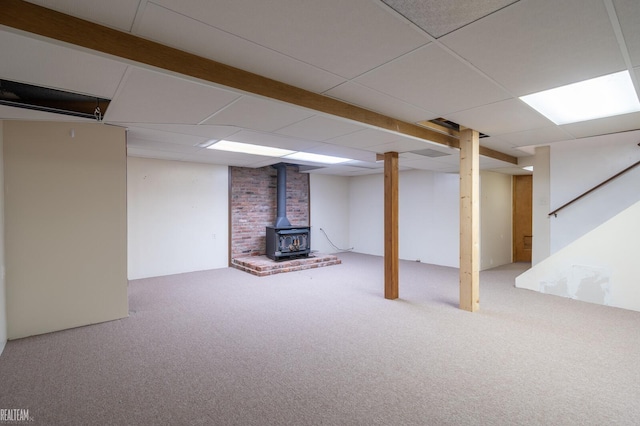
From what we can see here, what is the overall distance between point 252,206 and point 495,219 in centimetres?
552

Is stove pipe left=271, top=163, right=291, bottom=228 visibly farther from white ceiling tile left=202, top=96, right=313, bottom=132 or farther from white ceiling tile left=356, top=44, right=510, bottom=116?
white ceiling tile left=356, top=44, right=510, bottom=116

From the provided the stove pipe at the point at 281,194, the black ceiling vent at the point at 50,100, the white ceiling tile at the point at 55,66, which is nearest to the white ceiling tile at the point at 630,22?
the white ceiling tile at the point at 55,66

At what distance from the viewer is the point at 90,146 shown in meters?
3.39

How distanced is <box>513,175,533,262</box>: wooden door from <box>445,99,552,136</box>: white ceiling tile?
15.3ft

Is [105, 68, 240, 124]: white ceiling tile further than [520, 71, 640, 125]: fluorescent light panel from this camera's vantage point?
No

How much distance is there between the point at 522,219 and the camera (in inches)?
296

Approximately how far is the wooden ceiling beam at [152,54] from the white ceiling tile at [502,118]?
3.65 ft

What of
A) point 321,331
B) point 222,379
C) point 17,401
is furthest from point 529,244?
point 17,401

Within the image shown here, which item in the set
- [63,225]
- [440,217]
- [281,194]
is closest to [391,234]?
[440,217]

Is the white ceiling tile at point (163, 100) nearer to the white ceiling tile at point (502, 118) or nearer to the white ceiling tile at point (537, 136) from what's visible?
the white ceiling tile at point (502, 118)

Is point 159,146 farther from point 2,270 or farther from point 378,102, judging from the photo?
point 378,102

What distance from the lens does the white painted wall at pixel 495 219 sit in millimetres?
6613

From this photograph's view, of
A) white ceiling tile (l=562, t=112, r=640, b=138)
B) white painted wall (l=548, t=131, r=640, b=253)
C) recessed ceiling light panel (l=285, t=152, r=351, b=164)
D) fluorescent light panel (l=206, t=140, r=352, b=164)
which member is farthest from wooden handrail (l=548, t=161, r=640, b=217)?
fluorescent light panel (l=206, t=140, r=352, b=164)

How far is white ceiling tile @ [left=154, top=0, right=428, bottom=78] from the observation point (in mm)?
1441
